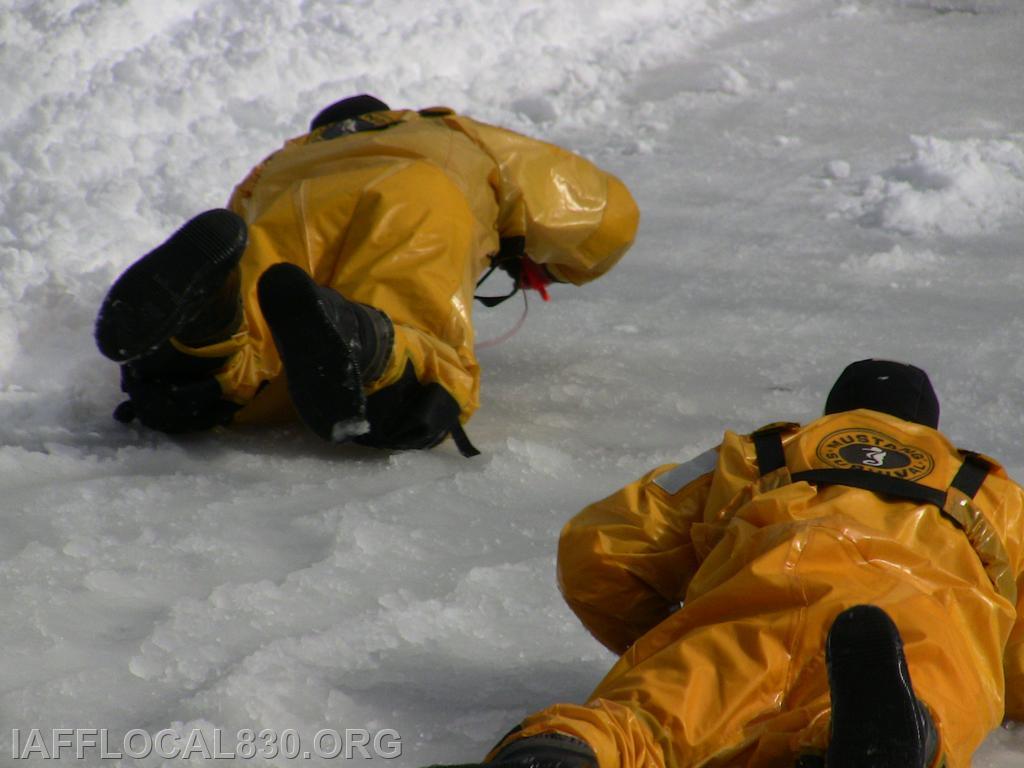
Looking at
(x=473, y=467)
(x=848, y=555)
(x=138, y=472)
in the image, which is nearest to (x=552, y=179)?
(x=473, y=467)

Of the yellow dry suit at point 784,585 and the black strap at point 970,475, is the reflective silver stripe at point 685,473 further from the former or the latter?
the black strap at point 970,475

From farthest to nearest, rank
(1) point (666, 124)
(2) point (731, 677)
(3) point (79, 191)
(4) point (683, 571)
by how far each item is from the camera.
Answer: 1. (1) point (666, 124)
2. (3) point (79, 191)
3. (4) point (683, 571)
4. (2) point (731, 677)

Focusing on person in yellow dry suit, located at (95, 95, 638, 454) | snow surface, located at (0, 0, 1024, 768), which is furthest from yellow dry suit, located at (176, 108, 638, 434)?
snow surface, located at (0, 0, 1024, 768)

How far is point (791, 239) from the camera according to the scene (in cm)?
461

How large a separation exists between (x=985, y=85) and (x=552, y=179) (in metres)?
2.94

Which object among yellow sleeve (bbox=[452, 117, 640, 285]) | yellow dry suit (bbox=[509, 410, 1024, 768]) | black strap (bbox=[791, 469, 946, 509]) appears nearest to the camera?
yellow dry suit (bbox=[509, 410, 1024, 768])

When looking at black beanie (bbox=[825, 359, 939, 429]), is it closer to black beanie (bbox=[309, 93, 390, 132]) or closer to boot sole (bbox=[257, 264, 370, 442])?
boot sole (bbox=[257, 264, 370, 442])

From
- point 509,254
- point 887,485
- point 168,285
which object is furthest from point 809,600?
point 509,254

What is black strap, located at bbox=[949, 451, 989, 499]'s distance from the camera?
199cm

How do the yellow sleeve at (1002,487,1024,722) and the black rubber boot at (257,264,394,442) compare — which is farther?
the black rubber boot at (257,264,394,442)

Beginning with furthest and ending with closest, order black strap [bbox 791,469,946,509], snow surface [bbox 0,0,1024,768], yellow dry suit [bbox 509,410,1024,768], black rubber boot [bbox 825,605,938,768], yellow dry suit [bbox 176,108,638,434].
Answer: yellow dry suit [bbox 176,108,638,434], snow surface [bbox 0,0,1024,768], black strap [bbox 791,469,946,509], yellow dry suit [bbox 509,410,1024,768], black rubber boot [bbox 825,605,938,768]

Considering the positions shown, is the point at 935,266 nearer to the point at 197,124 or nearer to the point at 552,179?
the point at 552,179

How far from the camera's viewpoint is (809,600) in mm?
1803

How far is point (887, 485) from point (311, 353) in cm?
106
